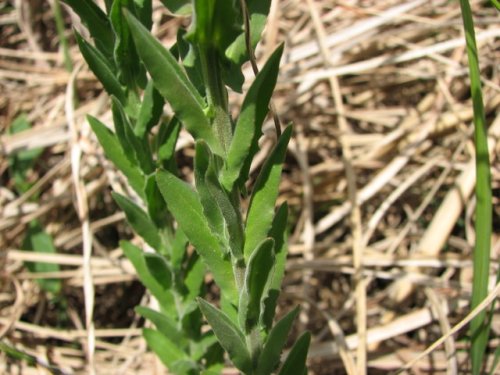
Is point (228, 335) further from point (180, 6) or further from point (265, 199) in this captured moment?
point (180, 6)

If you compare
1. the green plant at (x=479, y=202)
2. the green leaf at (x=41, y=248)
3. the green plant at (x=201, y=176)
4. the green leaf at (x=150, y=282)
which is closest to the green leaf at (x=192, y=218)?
the green plant at (x=201, y=176)

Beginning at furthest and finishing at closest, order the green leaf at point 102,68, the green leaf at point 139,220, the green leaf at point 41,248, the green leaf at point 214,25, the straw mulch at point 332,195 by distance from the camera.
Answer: the green leaf at point 41,248 < the straw mulch at point 332,195 < the green leaf at point 139,220 < the green leaf at point 102,68 < the green leaf at point 214,25

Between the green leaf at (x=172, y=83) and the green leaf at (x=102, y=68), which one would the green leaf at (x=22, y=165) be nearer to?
the green leaf at (x=102, y=68)

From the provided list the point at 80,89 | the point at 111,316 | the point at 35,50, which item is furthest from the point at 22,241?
the point at 35,50

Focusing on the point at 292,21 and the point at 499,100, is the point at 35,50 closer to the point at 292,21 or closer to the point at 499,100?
the point at 292,21

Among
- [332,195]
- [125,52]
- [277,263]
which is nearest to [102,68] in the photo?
[125,52]
